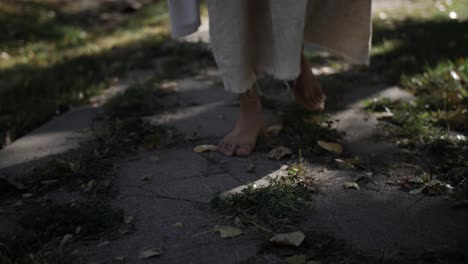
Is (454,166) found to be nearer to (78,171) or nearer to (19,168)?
(78,171)

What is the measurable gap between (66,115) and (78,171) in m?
0.97

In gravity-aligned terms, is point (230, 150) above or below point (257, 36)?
below

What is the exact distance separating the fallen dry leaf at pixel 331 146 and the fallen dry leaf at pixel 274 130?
292 millimetres

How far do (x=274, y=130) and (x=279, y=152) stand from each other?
1.02 feet

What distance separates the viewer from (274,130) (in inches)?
98.8

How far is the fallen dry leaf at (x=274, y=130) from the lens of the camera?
97.9 inches

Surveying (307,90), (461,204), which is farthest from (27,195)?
(461,204)

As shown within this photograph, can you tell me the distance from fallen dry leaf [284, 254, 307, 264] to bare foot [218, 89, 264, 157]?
0.85 metres

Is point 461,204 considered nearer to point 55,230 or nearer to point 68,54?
point 55,230

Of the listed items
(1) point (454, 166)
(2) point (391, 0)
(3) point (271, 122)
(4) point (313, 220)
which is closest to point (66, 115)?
(3) point (271, 122)

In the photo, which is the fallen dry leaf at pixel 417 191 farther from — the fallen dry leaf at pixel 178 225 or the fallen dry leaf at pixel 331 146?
the fallen dry leaf at pixel 178 225

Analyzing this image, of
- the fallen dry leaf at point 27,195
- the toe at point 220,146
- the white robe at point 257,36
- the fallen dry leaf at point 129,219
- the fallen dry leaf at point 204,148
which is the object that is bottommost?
the fallen dry leaf at point 204,148

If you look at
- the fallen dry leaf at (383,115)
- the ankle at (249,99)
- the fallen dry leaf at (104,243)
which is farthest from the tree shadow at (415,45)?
the fallen dry leaf at (104,243)

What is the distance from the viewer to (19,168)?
2.25m
